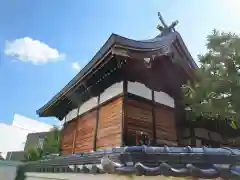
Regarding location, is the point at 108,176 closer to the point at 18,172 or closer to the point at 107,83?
the point at 107,83

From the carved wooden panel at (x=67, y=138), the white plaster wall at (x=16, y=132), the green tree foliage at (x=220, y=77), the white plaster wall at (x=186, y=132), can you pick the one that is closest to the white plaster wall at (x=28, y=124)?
the white plaster wall at (x=16, y=132)

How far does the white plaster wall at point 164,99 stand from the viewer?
22.3 feet

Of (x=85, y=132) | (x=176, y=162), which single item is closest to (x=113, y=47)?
(x=176, y=162)

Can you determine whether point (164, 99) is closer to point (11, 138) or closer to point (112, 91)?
point (112, 91)

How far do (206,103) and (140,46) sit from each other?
8.45ft

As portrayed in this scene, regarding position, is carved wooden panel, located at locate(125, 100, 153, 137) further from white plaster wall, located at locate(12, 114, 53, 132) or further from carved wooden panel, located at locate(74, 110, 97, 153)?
white plaster wall, located at locate(12, 114, 53, 132)

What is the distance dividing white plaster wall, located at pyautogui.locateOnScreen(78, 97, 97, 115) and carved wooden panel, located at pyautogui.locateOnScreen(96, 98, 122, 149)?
27.0 inches

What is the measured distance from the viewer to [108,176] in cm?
356

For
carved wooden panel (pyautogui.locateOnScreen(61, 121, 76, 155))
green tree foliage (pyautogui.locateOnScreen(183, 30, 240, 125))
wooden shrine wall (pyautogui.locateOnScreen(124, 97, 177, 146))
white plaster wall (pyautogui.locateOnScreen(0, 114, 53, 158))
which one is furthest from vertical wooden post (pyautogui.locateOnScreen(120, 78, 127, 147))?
white plaster wall (pyautogui.locateOnScreen(0, 114, 53, 158))

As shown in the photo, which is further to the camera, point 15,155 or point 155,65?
point 15,155

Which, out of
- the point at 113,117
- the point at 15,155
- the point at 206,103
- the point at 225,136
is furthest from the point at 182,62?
the point at 15,155

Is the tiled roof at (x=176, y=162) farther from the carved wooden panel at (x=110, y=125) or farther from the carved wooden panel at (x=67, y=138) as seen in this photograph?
the carved wooden panel at (x=67, y=138)

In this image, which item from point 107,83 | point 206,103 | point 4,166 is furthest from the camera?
point 4,166

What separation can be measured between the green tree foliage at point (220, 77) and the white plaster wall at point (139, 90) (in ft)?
4.81
